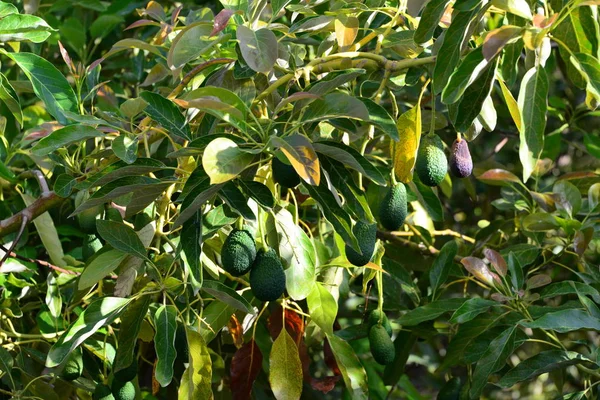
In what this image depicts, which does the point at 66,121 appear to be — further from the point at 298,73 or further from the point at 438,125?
the point at 438,125

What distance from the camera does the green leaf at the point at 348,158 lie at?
1.19 metres

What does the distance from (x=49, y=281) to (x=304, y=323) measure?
0.49 m

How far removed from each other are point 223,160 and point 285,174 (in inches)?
4.3

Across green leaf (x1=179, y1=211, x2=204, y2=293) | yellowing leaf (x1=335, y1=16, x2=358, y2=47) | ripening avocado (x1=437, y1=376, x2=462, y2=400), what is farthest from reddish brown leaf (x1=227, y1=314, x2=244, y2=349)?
yellowing leaf (x1=335, y1=16, x2=358, y2=47)

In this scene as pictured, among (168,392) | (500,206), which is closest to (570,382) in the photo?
(500,206)

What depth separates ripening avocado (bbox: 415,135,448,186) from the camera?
1354 mm

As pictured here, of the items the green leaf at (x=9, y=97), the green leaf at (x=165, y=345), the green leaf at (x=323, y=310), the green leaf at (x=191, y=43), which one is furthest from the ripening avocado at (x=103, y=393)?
the green leaf at (x=191, y=43)

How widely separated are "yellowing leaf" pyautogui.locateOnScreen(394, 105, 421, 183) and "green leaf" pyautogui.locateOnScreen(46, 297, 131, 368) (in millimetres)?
462

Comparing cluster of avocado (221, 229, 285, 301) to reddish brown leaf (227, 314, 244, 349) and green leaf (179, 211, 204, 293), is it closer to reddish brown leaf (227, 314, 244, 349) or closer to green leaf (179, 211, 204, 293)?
green leaf (179, 211, 204, 293)

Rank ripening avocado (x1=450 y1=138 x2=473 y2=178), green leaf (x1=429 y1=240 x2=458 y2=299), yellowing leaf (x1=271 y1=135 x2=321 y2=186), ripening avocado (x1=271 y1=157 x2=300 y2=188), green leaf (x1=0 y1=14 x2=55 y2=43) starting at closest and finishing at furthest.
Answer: yellowing leaf (x1=271 y1=135 x2=321 y2=186) < ripening avocado (x1=271 y1=157 x2=300 y2=188) < ripening avocado (x1=450 y1=138 x2=473 y2=178) < green leaf (x1=0 y1=14 x2=55 y2=43) < green leaf (x1=429 y1=240 x2=458 y2=299)

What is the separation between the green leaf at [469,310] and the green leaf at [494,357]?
0.06m

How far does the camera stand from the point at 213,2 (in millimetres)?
2570

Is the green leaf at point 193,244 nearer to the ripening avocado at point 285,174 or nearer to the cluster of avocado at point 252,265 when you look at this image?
the cluster of avocado at point 252,265

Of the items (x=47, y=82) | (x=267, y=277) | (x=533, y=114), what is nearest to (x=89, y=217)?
(x=47, y=82)
